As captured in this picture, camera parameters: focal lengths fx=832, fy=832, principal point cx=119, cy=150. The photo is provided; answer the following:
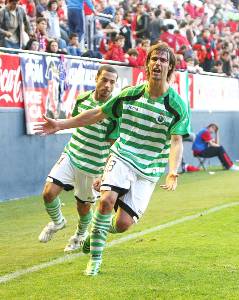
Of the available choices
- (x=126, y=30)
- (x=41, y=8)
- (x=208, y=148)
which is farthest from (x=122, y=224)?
(x=208, y=148)

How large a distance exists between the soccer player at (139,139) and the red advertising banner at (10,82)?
7.12 metres

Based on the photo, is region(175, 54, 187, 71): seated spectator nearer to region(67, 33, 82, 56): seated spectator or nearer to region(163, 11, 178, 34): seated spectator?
region(163, 11, 178, 34): seated spectator

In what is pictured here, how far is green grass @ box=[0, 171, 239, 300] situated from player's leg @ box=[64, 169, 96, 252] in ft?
0.69

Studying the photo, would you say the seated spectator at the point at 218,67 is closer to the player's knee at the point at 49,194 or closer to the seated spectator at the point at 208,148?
the seated spectator at the point at 208,148

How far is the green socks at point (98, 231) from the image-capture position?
7.25 m

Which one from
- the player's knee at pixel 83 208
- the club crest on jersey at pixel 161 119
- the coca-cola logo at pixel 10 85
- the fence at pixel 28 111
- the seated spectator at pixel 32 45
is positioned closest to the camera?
the club crest on jersey at pixel 161 119

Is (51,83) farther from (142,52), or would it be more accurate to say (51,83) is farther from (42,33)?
(142,52)

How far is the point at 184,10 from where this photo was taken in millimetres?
30031

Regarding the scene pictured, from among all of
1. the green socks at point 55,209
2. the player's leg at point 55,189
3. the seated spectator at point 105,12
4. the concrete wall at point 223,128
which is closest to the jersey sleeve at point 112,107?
the player's leg at point 55,189

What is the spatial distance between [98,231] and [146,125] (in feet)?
3.37

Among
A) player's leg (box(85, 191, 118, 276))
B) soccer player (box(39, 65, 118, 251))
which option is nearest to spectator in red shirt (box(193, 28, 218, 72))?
soccer player (box(39, 65, 118, 251))

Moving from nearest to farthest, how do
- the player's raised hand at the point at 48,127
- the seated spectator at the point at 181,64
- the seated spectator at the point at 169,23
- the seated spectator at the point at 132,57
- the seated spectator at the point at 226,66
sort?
1. the player's raised hand at the point at 48,127
2. the seated spectator at the point at 132,57
3. the seated spectator at the point at 181,64
4. the seated spectator at the point at 169,23
5. the seated spectator at the point at 226,66

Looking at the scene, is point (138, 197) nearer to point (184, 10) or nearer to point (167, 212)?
point (167, 212)

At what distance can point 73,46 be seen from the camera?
18.2 meters
